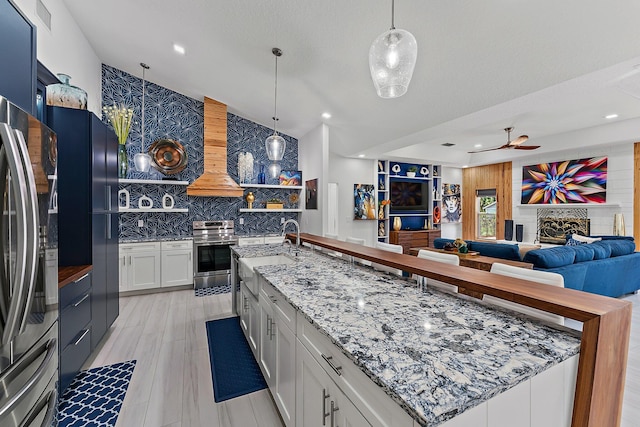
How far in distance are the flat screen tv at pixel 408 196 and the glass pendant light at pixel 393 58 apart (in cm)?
582

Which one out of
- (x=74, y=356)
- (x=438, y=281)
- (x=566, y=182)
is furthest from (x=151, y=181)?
(x=566, y=182)

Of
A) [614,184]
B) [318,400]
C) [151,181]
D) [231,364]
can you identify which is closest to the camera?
[318,400]

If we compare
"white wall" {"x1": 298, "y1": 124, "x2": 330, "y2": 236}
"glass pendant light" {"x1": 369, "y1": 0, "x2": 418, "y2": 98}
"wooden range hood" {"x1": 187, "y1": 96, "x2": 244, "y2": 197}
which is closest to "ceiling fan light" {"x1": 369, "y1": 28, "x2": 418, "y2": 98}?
"glass pendant light" {"x1": 369, "y1": 0, "x2": 418, "y2": 98}

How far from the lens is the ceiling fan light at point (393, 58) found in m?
1.63

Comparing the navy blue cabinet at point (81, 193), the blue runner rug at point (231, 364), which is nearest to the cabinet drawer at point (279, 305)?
the blue runner rug at point (231, 364)

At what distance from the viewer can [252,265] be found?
116 inches

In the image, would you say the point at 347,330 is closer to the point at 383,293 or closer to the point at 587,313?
the point at 383,293

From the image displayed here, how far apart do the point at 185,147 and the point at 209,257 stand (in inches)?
83.5

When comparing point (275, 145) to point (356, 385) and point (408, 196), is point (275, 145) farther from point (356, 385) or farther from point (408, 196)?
point (408, 196)

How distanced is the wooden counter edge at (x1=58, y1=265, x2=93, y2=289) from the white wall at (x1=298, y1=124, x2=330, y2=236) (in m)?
3.20

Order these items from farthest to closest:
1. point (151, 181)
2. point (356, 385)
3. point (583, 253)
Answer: point (151, 181)
point (583, 253)
point (356, 385)

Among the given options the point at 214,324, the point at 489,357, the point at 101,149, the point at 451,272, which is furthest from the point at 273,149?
the point at 489,357

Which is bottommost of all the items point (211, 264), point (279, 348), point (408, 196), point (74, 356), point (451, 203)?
point (74, 356)

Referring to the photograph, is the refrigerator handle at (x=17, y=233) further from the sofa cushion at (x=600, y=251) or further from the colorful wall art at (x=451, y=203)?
the colorful wall art at (x=451, y=203)
